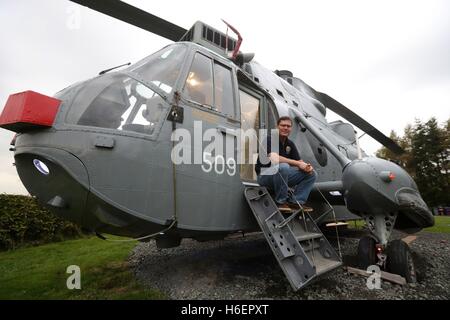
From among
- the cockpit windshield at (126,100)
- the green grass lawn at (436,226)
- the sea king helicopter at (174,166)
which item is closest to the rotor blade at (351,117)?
the green grass lawn at (436,226)

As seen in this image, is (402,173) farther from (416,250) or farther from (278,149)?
(416,250)

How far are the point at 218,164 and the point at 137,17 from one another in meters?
2.90

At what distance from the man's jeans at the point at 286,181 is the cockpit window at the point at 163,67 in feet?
5.73

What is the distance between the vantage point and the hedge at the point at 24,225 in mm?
8328

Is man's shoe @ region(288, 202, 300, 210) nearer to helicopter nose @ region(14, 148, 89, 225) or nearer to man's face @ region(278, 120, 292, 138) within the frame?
man's face @ region(278, 120, 292, 138)

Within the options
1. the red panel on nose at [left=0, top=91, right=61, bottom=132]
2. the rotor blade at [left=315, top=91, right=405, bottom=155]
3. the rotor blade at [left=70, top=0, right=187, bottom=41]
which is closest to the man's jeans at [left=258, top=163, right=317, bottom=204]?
the red panel on nose at [left=0, top=91, right=61, bottom=132]

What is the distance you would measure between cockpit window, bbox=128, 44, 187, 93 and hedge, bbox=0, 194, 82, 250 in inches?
253

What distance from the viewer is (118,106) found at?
9.98ft

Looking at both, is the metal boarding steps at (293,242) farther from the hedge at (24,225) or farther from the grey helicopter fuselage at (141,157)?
the hedge at (24,225)

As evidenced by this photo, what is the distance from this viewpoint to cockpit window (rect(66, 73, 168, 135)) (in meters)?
2.87
